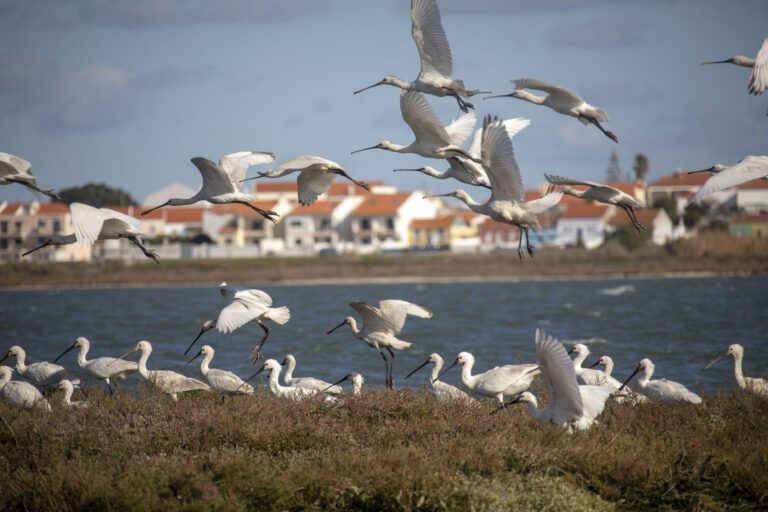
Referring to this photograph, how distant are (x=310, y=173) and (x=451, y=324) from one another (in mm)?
28194

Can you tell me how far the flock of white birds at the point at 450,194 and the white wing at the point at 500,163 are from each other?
1 centimetres

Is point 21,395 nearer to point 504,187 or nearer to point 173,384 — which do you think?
point 173,384

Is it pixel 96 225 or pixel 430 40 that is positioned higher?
pixel 430 40

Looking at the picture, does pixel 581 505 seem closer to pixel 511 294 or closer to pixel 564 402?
pixel 564 402

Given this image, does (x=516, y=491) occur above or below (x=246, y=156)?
below

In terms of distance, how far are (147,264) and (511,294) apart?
2925 cm

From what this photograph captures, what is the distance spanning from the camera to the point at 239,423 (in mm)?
11742

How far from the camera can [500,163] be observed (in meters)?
13.5

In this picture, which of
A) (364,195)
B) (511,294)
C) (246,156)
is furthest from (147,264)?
(246,156)

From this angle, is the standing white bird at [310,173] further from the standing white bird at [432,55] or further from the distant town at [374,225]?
the distant town at [374,225]

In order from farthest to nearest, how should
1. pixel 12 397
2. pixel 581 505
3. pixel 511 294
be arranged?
1. pixel 511 294
2. pixel 12 397
3. pixel 581 505

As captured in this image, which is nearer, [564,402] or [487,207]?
[564,402]

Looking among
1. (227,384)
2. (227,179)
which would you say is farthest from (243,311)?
(227,179)

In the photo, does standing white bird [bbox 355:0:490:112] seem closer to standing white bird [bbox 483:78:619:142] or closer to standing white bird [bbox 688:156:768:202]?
standing white bird [bbox 483:78:619:142]
